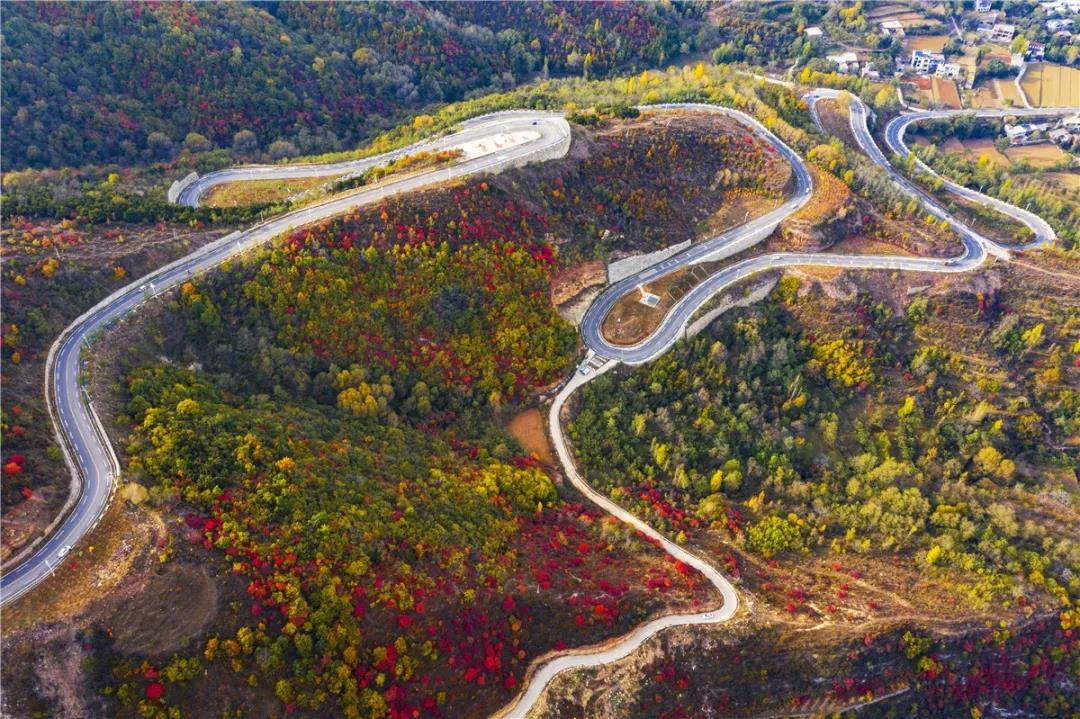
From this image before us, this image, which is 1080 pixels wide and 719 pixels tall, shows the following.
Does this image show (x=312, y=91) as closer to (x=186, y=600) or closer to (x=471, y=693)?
(x=186, y=600)

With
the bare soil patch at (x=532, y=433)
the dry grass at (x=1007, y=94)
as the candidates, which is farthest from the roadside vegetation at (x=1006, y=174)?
the bare soil patch at (x=532, y=433)

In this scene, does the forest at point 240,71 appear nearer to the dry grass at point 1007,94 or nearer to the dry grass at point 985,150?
the dry grass at point 985,150

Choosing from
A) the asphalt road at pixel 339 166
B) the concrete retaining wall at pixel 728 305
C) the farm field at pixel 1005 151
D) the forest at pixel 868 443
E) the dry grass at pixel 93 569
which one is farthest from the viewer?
the farm field at pixel 1005 151

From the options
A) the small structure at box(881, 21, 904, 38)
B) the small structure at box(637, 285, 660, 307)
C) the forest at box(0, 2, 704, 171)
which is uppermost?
the forest at box(0, 2, 704, 171)

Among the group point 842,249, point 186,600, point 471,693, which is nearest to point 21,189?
point 186,600

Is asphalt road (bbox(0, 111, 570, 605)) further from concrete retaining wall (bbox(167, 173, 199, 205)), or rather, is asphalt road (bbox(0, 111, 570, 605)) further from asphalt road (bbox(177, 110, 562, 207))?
concrete retaining wall (bbox(167, 173, 199, 205))

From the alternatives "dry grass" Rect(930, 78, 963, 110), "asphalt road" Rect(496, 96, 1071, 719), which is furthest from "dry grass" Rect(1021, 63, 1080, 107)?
"asphalt road" Rect(496, 96, 1071, 719)
